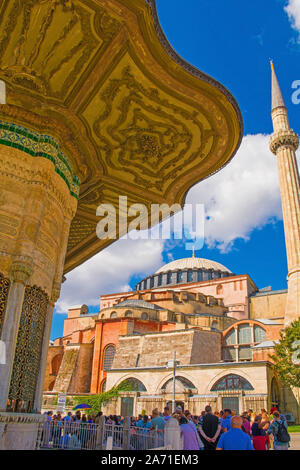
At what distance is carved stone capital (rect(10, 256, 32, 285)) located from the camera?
5660 millimetres

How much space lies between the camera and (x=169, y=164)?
28.1 feet

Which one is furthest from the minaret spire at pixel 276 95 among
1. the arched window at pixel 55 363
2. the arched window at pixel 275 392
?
the arched window at pixel 55 363

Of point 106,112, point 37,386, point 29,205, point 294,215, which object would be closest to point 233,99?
point 106,112

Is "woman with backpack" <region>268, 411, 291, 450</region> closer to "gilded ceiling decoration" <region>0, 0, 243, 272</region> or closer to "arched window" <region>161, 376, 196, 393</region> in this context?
"gilded ceiling decoration" <region>0, 0, 243, 272</region>

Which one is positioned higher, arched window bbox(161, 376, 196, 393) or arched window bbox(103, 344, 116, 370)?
arched window bbox(103, 344, 116, 370)

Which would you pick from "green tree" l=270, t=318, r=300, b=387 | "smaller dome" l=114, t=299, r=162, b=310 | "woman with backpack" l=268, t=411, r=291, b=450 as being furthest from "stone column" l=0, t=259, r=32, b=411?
"smaller dome" l=114, t=299, r=162, b=310

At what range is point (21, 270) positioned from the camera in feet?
18.7

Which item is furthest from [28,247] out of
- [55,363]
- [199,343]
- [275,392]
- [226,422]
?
[55,363]

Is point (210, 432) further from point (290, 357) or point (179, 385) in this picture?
point (179, 385)

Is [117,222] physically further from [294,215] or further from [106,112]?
[294,215]

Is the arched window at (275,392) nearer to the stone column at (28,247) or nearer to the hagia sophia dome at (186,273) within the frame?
the stone column at (28,247)

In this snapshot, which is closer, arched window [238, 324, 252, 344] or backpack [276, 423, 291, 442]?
backpack [276, 423, 291, 442]

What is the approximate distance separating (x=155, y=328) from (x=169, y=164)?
28.8 m

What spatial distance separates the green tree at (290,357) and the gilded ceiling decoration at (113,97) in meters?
16.7
